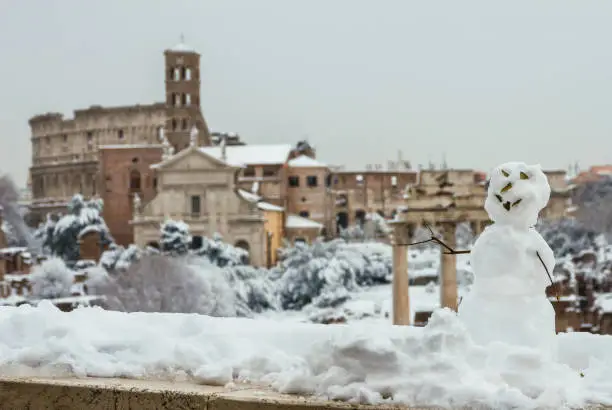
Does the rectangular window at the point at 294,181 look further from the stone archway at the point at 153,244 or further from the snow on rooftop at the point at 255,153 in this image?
the stone archway at the point at 153,244

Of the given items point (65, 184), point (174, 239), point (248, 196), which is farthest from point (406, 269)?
point (65, 184)

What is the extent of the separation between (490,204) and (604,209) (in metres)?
15.4

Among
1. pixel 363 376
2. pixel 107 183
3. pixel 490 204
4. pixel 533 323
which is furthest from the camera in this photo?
pixel 107 183

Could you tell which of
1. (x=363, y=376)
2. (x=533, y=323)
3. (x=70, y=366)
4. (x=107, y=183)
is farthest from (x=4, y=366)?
(x=107, y=183)

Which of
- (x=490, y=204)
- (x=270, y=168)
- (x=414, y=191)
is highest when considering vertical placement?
(x=270, y=168)

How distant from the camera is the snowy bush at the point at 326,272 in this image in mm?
15719

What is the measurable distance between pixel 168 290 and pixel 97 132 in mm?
9538

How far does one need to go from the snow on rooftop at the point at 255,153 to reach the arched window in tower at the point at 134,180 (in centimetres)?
180

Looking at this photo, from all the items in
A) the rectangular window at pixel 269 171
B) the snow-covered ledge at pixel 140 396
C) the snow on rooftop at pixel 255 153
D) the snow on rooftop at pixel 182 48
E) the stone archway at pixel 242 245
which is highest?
the snow on rooftop at pixel 182 48

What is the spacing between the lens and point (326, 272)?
15703 mm

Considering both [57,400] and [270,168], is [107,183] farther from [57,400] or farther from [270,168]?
[57,400]

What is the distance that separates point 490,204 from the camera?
4.90ft

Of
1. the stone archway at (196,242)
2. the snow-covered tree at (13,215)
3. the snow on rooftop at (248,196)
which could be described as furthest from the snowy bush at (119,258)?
the snow on rooftop at (248,196)

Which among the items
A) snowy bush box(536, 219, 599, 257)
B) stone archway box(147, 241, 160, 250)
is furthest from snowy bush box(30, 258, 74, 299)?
snowy bush box(536, 219, 599, 257)
